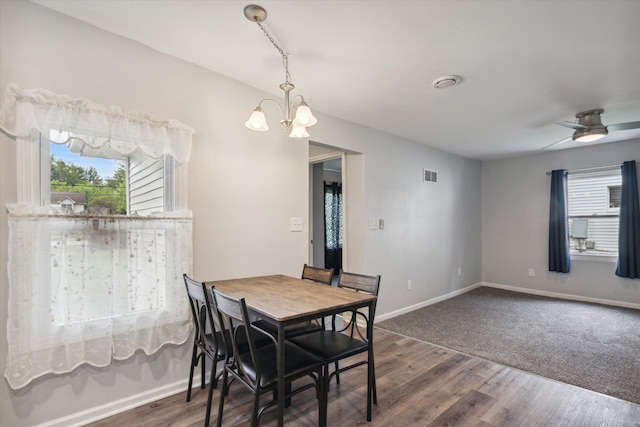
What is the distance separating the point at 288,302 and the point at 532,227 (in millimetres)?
5326

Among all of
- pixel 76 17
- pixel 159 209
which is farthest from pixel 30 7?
pixel 159 209

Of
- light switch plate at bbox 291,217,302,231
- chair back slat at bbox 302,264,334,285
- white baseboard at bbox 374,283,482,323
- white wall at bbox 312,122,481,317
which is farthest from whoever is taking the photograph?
white baseboard at bbox 374,283,482,323

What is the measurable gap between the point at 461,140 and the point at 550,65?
2.14 metres

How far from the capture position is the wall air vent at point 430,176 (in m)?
4.70

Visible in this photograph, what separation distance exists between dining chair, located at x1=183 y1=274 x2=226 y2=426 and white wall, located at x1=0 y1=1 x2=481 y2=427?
0.14 meters

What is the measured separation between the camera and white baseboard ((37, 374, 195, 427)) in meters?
1.81

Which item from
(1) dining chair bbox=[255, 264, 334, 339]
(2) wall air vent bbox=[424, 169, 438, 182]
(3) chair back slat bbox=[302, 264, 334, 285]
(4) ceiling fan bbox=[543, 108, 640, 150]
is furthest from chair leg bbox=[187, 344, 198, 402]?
(4) ceiling fan bbox=[543, 108, 640, 150]

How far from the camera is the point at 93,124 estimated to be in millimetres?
1884

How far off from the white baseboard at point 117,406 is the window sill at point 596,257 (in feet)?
18.9

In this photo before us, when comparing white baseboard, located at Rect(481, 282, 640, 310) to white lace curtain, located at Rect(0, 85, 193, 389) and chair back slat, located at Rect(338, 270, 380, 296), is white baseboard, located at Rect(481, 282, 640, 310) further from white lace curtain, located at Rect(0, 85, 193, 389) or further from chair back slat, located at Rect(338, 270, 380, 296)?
white lace curtain, located at Rect(0, 85, 193, 389)

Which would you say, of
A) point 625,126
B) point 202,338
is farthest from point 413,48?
point 625,126

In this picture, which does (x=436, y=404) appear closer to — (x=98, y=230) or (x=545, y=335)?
(x=545, y=335)

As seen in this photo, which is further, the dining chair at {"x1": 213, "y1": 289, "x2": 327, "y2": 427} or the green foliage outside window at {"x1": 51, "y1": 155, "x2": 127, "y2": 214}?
the green foliage outside window at {"x1": 51, "y1": 155, "x2": 127, "y2": 214}

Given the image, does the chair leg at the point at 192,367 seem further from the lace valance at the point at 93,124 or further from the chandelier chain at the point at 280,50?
the chandelier chain at the point at 280,50
